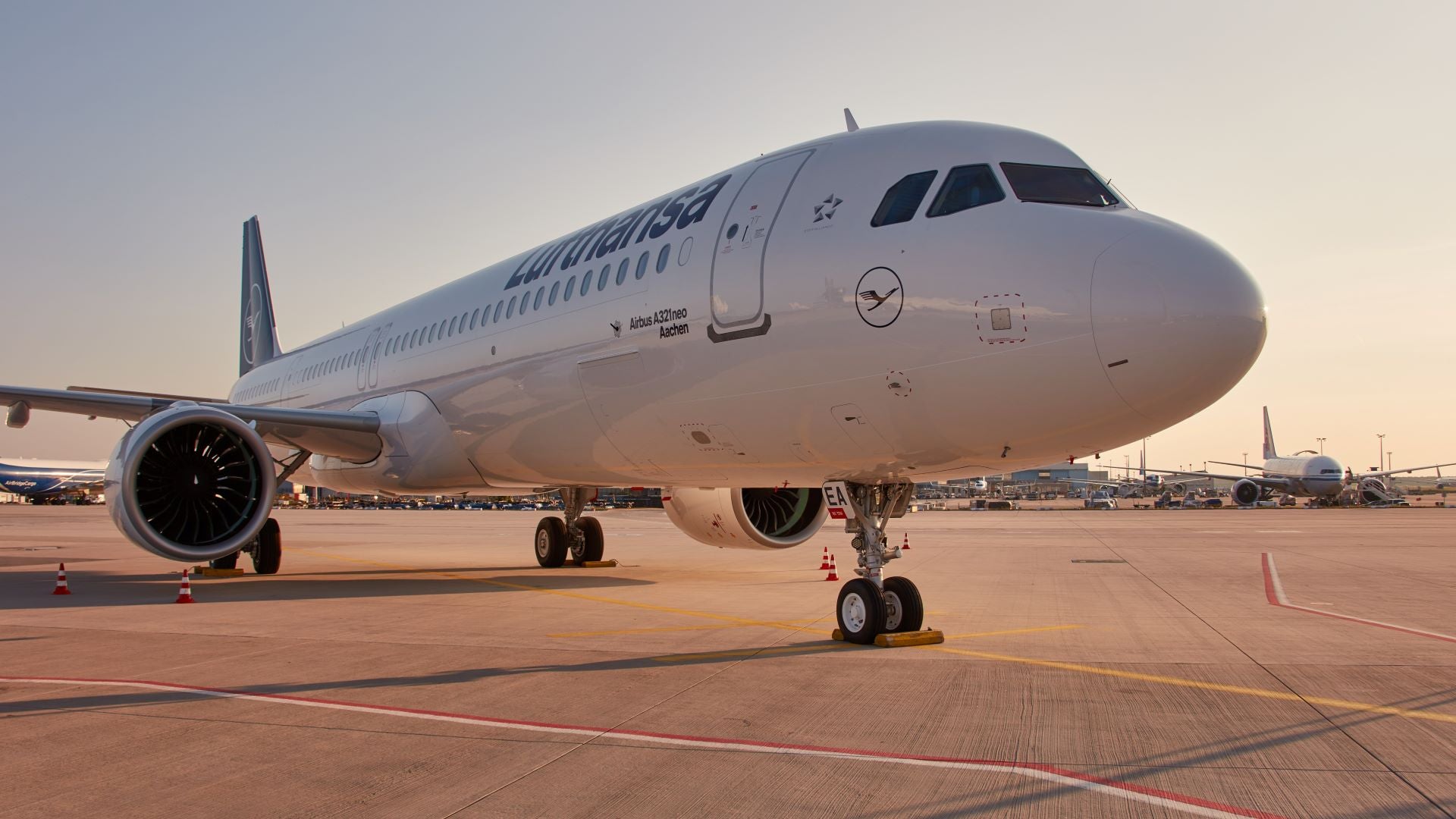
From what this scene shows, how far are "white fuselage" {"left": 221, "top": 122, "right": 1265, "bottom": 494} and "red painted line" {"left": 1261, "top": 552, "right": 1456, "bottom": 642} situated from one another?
173 inches

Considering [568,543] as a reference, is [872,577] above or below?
above

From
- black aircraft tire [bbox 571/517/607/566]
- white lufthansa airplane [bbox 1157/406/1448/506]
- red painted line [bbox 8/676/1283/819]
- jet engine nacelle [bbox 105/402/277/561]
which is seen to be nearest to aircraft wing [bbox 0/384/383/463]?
jet engine nacelle [bbox 105/402/277/561]

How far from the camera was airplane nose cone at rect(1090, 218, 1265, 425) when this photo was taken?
6.79 metres

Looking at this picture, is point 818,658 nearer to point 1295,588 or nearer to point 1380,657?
point 1380,657

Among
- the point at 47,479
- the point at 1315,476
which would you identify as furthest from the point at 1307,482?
the point at 47,479

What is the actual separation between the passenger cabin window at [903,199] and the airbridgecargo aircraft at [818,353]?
0.7 inches

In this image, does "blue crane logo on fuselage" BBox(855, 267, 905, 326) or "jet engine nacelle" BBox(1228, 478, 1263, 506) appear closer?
"blue crane logo on fuselage" BBox(855, 267, 905, 326)

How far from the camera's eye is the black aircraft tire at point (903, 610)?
354 inches

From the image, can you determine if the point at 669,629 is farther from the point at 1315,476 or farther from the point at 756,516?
the point at 1315,476

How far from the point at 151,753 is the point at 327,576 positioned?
41.3ft

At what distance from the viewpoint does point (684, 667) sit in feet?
25.6

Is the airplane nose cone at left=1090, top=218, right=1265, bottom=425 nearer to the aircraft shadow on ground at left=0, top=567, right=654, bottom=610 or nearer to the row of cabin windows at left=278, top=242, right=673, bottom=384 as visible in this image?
the row of cabin windows at left=278, top=242, right=673, bottom=384

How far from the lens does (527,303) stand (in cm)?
1295

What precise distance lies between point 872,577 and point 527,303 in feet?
19.9
